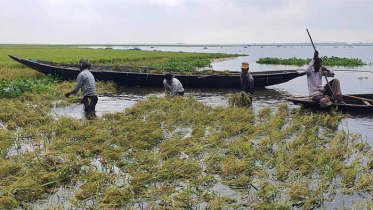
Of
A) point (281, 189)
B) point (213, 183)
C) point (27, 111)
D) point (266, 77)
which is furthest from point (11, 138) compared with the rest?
point (266, 77)

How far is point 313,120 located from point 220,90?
24.3ft

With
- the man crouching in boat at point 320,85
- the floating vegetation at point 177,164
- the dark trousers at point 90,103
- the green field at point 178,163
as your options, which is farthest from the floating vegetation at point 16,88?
the man crouching in boat at point 320,85

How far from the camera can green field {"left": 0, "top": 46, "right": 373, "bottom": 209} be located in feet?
14.4

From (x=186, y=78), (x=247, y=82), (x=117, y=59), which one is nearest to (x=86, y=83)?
(x=247, y=82)

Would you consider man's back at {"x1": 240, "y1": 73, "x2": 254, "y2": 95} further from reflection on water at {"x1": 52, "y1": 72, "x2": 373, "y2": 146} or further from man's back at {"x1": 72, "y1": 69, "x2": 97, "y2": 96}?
man's back at {"x1": 72, "y1": 69, "x2": 97, "y2": 96}

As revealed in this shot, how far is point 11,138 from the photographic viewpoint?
682cm

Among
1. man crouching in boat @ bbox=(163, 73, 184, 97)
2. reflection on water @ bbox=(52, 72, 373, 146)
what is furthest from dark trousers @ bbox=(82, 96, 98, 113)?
man crouching in boat @ bbox=(163, 73, 184, 97)

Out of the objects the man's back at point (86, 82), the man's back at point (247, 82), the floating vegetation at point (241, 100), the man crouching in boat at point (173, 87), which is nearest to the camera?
the man's back at point (86, 82)

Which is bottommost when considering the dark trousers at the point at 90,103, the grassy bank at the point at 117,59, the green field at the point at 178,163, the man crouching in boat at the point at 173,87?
the green field at the point at 178,163

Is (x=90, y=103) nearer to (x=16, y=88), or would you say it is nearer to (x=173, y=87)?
(x=173, y=87)

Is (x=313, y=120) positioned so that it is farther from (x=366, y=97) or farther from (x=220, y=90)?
(x=220, y=90)

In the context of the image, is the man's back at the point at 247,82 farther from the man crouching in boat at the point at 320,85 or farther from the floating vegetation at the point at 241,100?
the man crouching in boat at the point at 320,85

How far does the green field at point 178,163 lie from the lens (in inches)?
173

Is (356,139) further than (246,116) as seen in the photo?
No
